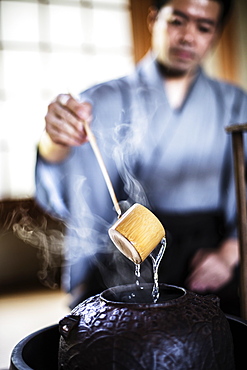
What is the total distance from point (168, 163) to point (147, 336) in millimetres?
1239

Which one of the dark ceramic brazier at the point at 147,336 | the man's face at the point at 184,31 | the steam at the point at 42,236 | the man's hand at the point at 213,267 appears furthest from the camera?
the steam at the point at 42,236

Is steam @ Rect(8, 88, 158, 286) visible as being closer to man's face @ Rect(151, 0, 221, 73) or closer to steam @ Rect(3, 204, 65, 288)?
man's face @ Rect(151, 0, 221, 73)

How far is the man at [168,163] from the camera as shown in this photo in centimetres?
178

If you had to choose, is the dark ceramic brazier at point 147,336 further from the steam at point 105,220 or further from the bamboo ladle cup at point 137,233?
the steam at point 105,220

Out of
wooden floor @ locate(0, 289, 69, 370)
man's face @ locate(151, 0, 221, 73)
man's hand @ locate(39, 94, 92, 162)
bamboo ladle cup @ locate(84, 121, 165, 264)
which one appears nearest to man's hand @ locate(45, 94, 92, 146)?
man's hand @ locate(39, 94, 92, 162)

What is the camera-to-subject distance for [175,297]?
87 cm

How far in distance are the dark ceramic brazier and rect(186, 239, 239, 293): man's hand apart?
92 cm

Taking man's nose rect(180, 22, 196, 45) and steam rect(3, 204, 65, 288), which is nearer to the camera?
man's nose rect(180, 22, 196, 45)

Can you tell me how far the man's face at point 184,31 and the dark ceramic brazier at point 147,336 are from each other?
4.62 ft

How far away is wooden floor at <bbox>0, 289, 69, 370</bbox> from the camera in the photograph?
268 centimetres

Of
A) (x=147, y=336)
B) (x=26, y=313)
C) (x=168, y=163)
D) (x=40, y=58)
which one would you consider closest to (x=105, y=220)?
(x=168, y=163)

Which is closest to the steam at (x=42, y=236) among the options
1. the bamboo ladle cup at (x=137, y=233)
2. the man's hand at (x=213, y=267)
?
the man's hand at (x=213, y=267)

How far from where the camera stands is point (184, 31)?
6.41 ft

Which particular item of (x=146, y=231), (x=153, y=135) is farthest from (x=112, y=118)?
(x=146, y=231)
